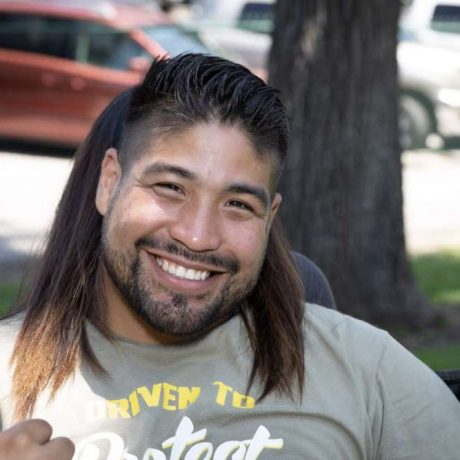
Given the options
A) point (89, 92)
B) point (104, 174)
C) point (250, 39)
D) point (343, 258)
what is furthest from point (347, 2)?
point (250, 39)

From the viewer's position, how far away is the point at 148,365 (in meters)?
2.77

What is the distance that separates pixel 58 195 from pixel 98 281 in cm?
643

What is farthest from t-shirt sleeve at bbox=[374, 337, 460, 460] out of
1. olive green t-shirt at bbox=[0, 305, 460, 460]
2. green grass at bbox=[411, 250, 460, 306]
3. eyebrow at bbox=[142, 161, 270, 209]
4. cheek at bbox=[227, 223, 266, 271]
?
green grass at bbox=[411, 250, 460, 306]

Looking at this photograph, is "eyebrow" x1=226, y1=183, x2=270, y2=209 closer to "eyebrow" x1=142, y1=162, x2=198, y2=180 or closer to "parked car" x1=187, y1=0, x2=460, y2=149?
"eyebrow" x1=142, y1=162, x2=198, y2=180

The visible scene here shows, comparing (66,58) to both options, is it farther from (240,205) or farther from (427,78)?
(240,205)

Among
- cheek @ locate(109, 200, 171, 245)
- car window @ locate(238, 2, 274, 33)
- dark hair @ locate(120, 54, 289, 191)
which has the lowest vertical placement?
car window @ locate(238, 2, 274, 33)

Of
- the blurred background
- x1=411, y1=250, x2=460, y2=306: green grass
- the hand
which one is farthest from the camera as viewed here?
the blurred background

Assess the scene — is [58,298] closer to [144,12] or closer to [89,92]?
[89,92]

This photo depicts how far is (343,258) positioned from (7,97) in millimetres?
7261

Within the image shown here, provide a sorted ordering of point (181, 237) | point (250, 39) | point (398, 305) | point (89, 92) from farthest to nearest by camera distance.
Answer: point (250, 39) → point (89, 92) → point (398, 305) → point (181, 237)

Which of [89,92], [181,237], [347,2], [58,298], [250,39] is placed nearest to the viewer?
[181,237]

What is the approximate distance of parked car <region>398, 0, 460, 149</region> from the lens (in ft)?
46.9

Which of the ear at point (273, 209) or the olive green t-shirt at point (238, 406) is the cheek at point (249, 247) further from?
the olive green t-shirt at point (238, 406)

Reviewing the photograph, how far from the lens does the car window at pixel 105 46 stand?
43.8ft
